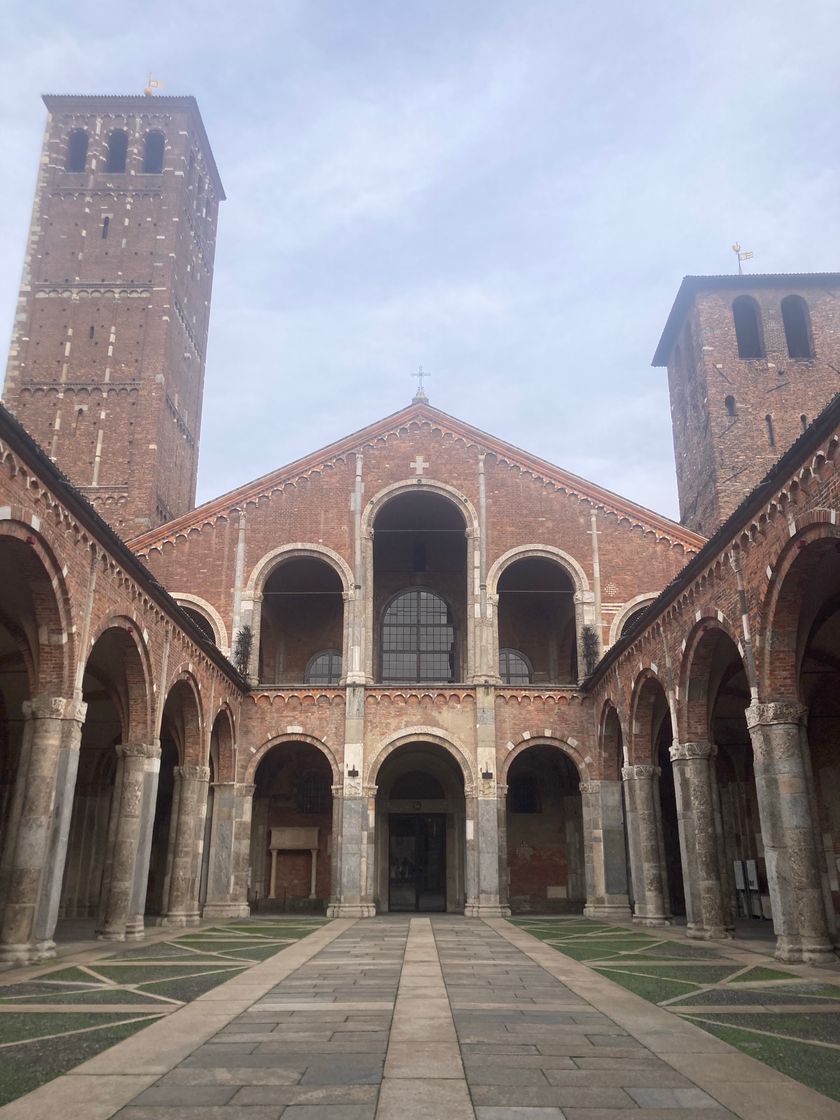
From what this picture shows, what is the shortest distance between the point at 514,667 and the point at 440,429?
851 centimetres

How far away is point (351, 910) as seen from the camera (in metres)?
23.4

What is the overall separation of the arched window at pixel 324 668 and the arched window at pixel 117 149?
72.8 feet

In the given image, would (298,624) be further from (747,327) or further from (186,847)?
(747,327)

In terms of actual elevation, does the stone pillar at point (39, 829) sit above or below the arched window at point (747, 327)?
below

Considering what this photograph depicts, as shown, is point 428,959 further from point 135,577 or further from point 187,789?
point 187,789

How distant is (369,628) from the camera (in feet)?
86.5

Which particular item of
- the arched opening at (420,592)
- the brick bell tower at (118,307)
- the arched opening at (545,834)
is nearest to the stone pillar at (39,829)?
the arched opening at (420,592)

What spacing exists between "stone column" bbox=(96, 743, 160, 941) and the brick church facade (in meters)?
0.04

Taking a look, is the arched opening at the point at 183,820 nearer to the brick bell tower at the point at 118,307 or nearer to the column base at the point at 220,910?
the column base at the point at 220,910

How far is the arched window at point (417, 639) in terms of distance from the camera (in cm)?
2945

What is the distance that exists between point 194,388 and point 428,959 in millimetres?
29656

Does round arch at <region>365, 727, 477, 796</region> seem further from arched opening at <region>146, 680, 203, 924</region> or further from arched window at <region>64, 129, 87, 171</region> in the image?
arched window at <region>64, 129, 87, 171</region>

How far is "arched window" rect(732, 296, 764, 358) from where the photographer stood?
109 feet

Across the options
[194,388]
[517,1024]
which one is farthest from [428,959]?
[194,388]
